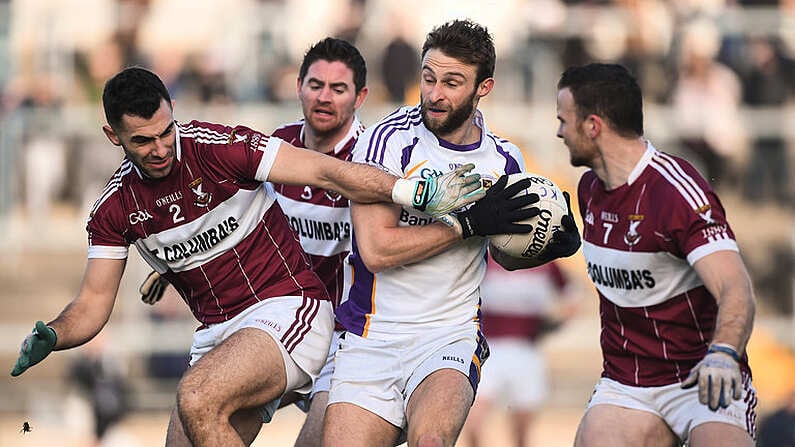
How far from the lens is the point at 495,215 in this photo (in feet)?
21.5

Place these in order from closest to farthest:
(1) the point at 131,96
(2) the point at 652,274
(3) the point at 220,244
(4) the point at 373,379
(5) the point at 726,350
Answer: (5) the point at 726,350 < (1) the point at 131,96 < (4) the point at 373,379 < (2) the point at 652,274 < (3) the point at 220,244

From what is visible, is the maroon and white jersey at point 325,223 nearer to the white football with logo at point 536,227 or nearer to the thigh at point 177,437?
the thigh at point 177,437

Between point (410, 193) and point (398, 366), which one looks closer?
point (410, 193)

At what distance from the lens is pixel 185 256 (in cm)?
694

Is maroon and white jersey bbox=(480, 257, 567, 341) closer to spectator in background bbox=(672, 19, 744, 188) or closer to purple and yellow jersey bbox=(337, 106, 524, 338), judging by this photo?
spectator in background bbox=(672, 19, 744, 188)

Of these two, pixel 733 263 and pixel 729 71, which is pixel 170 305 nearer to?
pixel 729 71

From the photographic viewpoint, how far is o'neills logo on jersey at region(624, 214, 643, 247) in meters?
6.81

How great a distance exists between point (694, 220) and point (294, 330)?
2081mm

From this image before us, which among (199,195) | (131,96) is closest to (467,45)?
(199,195)

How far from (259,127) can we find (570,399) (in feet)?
16.1

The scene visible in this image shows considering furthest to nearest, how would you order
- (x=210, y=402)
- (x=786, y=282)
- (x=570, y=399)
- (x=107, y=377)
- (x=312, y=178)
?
(x=786, y=282), (x=570, y=399), (x=107, y=377), (x=312, y=178), (x=210, y=402)

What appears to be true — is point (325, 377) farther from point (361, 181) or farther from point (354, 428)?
point (361, 181)

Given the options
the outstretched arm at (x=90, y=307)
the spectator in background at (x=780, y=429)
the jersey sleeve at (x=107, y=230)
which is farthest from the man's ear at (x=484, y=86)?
the spectator in background at (x=780, y=429)

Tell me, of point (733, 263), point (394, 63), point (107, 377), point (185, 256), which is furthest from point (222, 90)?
point (733, 263)
